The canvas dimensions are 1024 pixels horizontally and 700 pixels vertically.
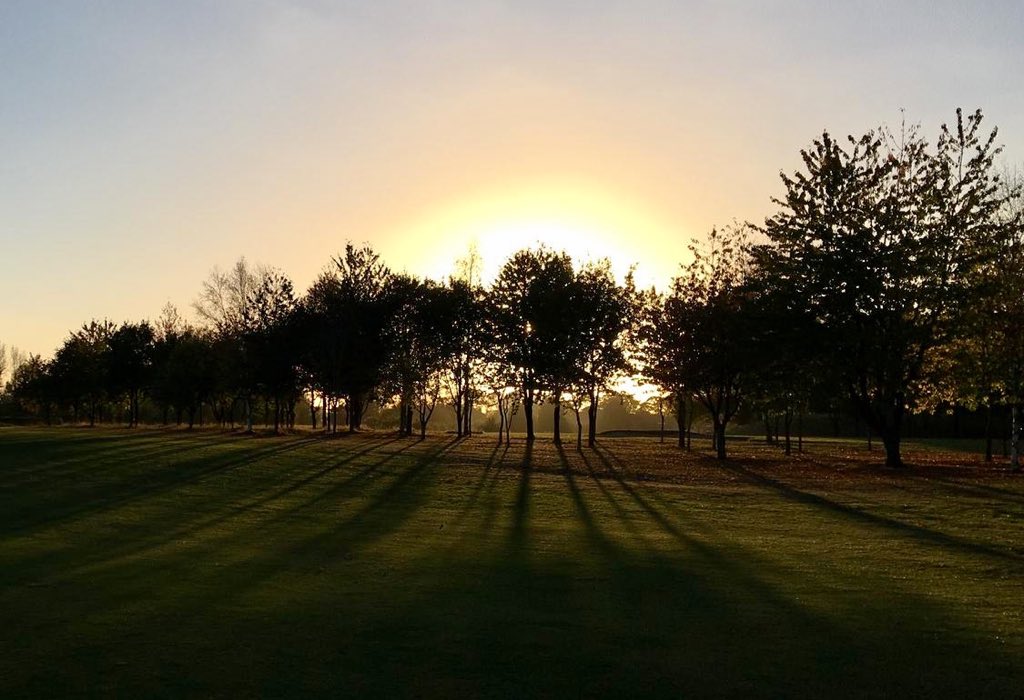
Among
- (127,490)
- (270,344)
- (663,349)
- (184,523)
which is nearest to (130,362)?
(270,344)

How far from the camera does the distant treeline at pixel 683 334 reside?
4972cm

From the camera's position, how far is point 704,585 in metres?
→ 17.4

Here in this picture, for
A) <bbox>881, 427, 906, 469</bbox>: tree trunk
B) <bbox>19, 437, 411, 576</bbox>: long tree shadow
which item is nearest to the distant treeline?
<bbox>881, 427, 906, 469</bbox>: tree trunk

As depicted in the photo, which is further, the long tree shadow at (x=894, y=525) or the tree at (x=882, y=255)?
the tree at (x=882, y=255)

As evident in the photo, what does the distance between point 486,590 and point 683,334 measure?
4717cm

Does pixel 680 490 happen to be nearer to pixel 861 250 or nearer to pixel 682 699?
pixel 861 250

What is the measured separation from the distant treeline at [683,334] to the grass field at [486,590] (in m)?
16.0

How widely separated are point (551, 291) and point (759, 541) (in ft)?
153

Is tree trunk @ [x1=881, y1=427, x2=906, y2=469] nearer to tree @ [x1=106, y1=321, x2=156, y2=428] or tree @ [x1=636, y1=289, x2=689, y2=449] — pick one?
tree @ [x1=636, y1=289, x2=689, y2=449]

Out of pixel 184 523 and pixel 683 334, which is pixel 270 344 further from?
pixel 184 523

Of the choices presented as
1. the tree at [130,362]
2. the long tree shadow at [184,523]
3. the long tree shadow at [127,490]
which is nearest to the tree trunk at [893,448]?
the long tree shadow at [184,523]

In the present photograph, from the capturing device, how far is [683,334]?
61.9 metres

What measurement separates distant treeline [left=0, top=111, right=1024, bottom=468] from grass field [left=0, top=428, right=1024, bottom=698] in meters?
16.0

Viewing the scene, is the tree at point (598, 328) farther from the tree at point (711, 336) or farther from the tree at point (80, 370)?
the tree at point (80, 370)
